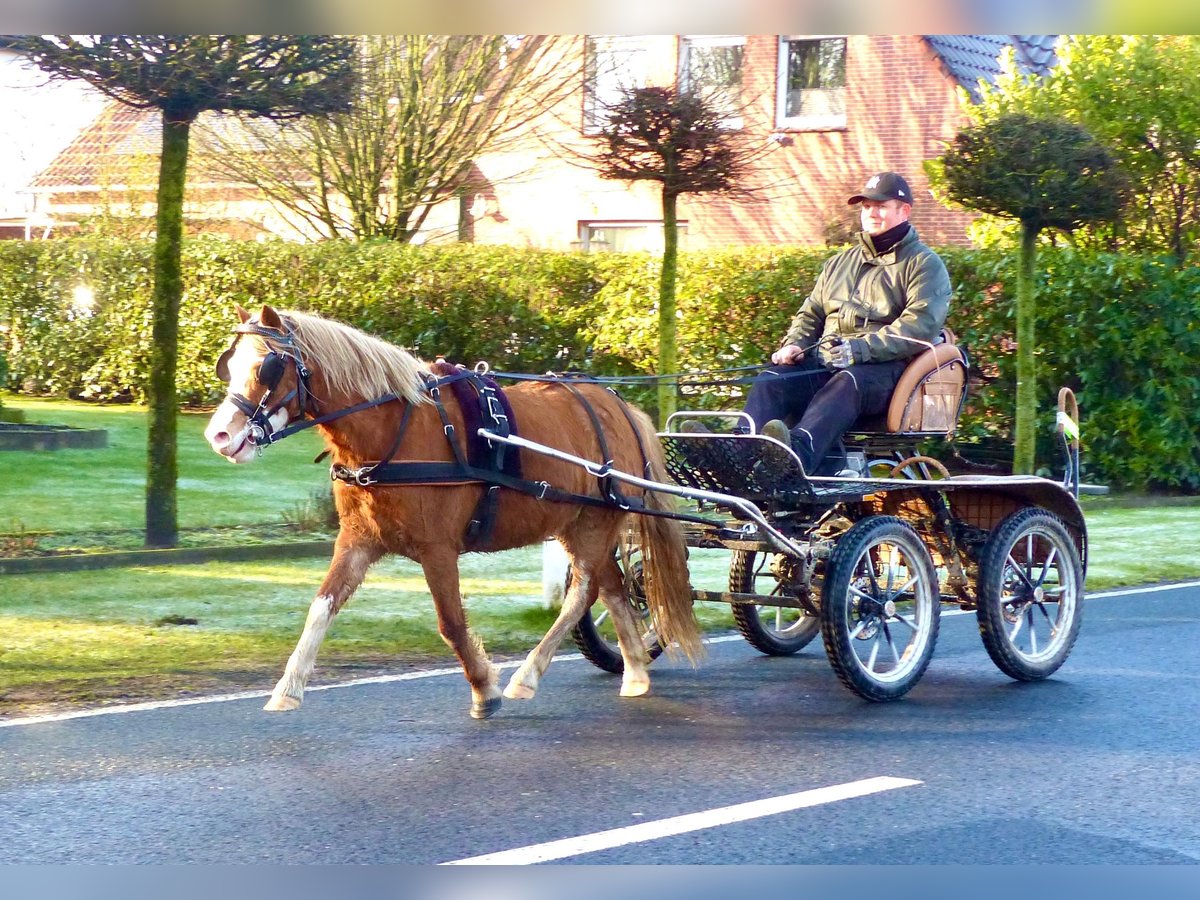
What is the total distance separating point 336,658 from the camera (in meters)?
7.89

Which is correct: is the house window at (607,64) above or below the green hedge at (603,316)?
above

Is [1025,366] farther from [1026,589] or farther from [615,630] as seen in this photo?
[615,630]

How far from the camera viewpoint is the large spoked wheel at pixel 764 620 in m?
7.87

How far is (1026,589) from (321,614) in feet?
11.9

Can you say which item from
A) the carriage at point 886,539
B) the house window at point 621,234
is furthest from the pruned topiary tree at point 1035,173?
the house window at point 621,234

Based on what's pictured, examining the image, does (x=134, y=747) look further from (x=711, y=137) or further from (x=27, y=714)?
(x=711, y=137)

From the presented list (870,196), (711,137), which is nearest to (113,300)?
(711,137)

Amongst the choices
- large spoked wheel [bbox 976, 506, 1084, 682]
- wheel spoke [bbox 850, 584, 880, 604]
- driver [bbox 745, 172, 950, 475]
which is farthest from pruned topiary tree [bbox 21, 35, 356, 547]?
large spoked wheel [bbox 976, 506, 1084, 682]

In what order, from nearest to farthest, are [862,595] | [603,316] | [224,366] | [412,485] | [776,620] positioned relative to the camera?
[224,366]
[412,485]
[862,595]
[776,620]
[603,316]

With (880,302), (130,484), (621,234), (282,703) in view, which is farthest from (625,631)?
(621,234)

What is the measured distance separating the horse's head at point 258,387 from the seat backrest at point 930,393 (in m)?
2.99

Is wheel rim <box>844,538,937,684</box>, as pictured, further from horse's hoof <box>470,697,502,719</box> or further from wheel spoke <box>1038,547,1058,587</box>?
horse's hoof <box>470,697,502,719</box>

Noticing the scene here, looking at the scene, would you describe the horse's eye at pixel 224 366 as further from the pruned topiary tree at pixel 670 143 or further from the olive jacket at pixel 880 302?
the pruned topiary tree at pixel 670 143

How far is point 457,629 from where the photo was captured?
6.22 m
